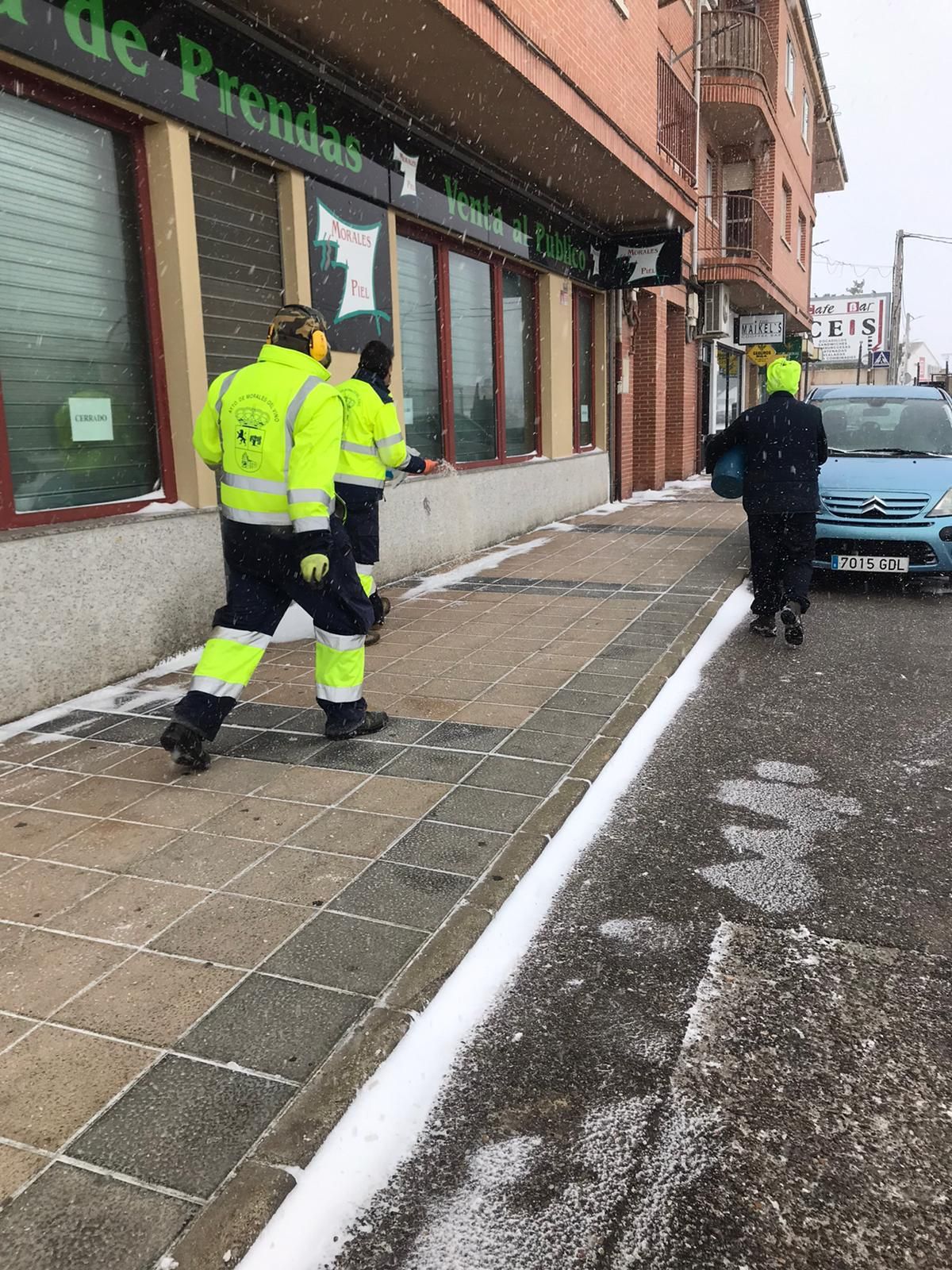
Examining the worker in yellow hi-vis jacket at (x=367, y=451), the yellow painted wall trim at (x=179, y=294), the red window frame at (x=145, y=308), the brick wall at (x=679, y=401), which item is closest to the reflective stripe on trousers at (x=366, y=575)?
the worker in yellow hi-vis jacket at (x=367, y=451)

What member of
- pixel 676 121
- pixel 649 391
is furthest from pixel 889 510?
pixel 676 121

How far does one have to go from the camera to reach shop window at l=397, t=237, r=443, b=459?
986cm

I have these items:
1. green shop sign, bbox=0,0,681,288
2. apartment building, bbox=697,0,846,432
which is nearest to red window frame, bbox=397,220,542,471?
green shop sign, bbox=0,0,681,288

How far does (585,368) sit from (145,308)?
32.5 feet

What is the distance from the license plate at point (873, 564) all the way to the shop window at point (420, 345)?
Result: 4203mm

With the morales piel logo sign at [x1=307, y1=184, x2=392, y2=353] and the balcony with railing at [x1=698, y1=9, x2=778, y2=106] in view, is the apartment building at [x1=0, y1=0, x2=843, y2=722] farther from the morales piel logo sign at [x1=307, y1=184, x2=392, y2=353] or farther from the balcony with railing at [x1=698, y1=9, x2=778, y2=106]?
the balcony with railing at [x1=698, y1=9, x2=778, y2=106]

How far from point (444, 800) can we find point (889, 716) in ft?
8.69

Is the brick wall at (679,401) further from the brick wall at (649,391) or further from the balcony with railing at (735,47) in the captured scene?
the balcony with railing at (735,47)

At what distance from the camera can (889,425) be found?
31.7 feet

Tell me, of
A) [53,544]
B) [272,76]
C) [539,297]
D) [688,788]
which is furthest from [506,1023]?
[539,297]

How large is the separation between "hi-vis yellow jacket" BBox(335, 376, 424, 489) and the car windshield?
16.4 ft

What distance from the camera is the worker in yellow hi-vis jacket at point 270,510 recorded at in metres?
4.27

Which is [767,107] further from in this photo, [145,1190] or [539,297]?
[145,1190]

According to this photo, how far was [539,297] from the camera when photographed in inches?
519
